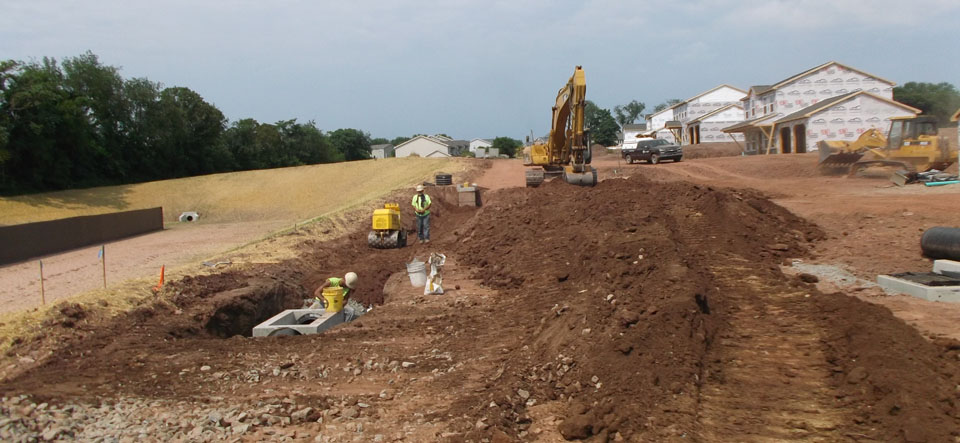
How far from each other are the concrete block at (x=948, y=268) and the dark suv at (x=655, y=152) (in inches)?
1021

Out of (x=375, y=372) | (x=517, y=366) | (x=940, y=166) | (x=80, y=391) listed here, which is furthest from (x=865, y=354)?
(x=940, y=166)

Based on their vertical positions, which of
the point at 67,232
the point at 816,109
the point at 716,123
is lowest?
the point at 67,232

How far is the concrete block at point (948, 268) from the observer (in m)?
8.39

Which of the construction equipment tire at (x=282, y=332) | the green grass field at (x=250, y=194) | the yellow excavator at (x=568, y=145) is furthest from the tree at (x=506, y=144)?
the construction equipment tire at (x=282, y=332)

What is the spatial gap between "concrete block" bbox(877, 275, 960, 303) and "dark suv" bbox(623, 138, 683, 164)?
26.2 meters

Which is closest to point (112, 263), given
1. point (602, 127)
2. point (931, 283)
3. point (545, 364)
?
point (545, 364)

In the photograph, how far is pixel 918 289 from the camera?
7.96 metres

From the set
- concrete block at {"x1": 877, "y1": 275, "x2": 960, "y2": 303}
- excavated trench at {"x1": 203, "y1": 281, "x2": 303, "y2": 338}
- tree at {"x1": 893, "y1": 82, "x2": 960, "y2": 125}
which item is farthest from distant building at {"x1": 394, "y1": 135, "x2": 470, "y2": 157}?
concrete block at {"x1": 877, "y1": 275, "x2": 960, "y2": 303}

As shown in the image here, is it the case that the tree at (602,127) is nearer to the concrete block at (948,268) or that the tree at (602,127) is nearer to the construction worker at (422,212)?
the construction worker at (422,212)

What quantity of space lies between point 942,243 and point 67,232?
22.4 metres

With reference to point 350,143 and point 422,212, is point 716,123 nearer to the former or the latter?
point 422,212

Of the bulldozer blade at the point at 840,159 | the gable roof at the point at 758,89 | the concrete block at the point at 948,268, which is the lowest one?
the concrete block at the point at 948,268

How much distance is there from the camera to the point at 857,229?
42.8ft

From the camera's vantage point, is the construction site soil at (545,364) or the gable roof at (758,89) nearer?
the construction site soil at (545,364)
